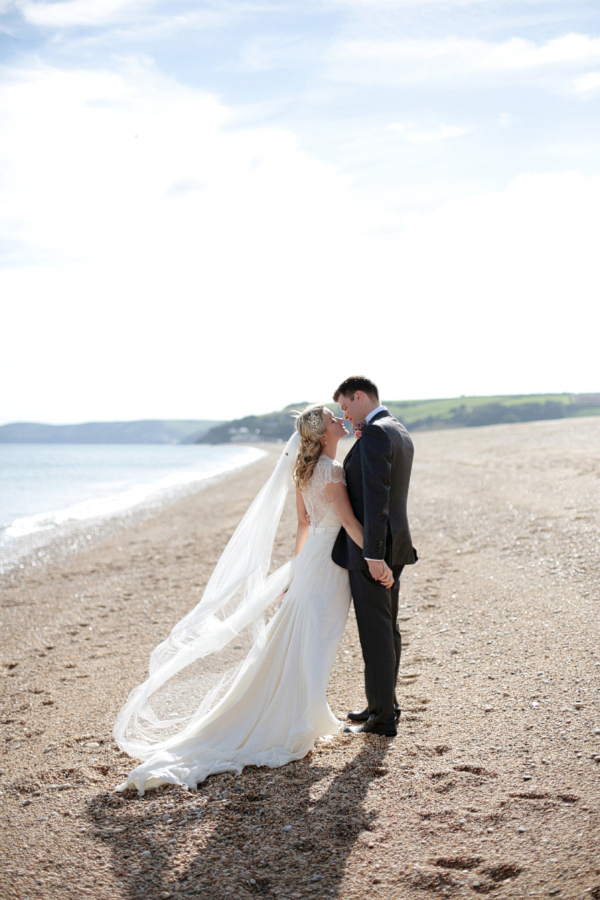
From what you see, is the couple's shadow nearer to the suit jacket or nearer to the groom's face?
the suit jacket

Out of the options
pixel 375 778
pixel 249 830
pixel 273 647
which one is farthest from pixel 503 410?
pixel 249 830

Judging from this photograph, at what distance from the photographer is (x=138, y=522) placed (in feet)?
61.8

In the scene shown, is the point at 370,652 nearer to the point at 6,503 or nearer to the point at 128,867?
the point at 128,867

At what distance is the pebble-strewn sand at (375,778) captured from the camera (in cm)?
306

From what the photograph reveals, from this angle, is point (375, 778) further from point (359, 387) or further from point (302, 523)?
point (359, 387)

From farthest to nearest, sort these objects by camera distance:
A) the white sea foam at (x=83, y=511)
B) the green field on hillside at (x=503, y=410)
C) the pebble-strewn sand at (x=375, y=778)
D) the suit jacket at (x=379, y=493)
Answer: the green field on hillside at (x=503, y=410) < the white sea foam at (x=83, y=511) < the suit jacket at (x=379, y=493) < the pebble-strewn sand at (x=375, y=778)

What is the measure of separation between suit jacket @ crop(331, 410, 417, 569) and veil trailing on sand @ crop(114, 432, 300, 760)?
429 millimetres

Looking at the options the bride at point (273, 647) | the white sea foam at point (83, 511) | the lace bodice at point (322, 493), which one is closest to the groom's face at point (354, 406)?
the bride at point (273, 647)

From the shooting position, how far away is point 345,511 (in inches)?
172

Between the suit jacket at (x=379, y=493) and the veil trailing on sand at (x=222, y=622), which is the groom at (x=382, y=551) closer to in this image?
the suit jacket at (x=379, y=493)

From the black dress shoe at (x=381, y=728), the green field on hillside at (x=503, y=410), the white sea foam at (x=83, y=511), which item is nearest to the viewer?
the black dress shoe at (x=381, y=728)

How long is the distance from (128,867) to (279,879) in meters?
0.77

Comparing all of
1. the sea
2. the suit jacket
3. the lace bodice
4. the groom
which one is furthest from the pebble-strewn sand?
the sea

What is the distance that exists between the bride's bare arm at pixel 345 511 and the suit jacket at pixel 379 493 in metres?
0.05
